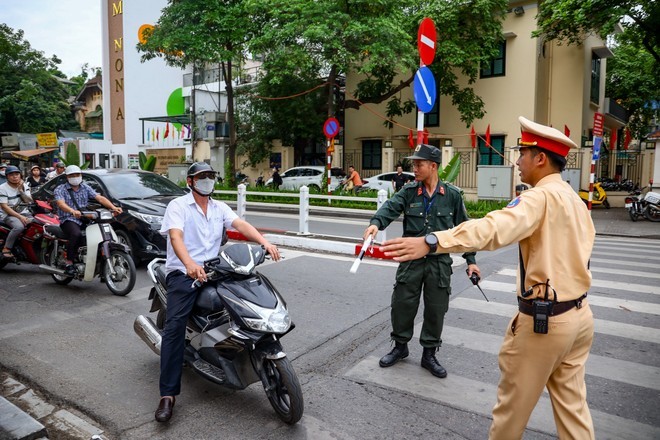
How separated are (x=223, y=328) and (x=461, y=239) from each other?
1.98m

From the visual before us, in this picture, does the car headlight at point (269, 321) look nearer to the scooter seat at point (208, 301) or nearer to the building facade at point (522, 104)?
the scooter seat at point (208, 301)

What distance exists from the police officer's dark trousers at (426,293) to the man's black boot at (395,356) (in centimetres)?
16

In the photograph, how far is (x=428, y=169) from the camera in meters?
4.10

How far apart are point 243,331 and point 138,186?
6.53 meters

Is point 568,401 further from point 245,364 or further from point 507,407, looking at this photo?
point 245,364

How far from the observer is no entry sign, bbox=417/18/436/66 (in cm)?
760

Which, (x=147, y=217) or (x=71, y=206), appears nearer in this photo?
(x=71, y=206)

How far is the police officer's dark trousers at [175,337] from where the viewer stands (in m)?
3.51

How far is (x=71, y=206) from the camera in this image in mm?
7047

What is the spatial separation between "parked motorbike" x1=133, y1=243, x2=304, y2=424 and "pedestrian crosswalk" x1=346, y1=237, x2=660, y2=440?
1.01 meters

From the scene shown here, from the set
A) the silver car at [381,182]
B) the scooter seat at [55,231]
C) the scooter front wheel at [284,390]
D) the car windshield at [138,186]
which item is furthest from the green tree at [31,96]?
the scooter front wheel at [284,390]

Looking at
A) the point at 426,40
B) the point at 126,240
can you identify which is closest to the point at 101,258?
the point at 126,240

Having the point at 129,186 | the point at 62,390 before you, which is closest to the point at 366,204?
the point at 129,186

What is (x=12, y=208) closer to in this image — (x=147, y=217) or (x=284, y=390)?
(x=147, y=217)
